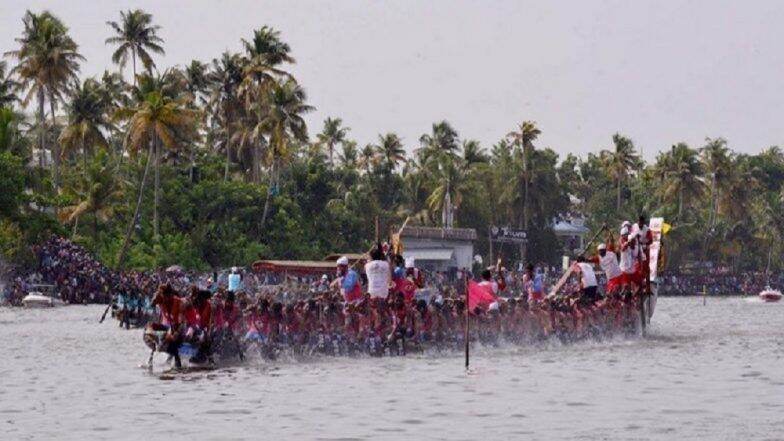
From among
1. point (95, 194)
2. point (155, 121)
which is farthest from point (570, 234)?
point (155, 121)

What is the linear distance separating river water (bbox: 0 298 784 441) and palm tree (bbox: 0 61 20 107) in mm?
52647

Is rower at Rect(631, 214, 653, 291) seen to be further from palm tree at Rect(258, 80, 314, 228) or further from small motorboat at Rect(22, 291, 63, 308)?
palm tree at Rect(258, 80, 314, 228)

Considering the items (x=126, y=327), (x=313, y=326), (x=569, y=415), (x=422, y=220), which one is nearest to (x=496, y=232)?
(x=422, y=220)

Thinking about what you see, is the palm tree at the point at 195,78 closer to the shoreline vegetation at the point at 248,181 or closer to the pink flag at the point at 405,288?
the shoreline vegetation at the point at 248,181

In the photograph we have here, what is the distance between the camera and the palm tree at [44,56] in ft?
296

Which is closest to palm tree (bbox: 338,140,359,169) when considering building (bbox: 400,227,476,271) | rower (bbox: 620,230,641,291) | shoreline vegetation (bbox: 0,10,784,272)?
shoreline vegetation (bbox: 0,10,784,272)

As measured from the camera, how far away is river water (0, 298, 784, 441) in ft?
76.8

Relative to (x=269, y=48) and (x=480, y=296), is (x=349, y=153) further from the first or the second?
(x=480, y=296)

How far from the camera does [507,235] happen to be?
114 meters

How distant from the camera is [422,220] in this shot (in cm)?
12088

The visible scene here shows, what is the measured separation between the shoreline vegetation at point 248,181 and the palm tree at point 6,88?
0.14 meters

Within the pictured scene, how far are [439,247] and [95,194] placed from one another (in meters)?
23.4

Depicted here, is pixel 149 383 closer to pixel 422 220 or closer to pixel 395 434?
pixel 395 434

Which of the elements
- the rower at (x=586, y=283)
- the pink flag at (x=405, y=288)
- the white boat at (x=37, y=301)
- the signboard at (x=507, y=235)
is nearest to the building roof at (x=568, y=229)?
the signboard at (x=507, y=235)
